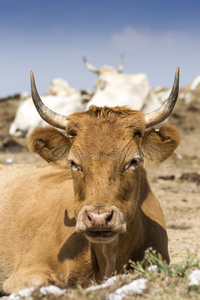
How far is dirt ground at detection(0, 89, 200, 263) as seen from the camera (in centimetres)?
768

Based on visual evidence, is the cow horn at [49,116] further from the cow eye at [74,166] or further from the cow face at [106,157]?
the cow eye at [74,166]

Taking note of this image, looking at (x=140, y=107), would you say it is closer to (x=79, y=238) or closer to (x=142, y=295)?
(x=79, y=238)

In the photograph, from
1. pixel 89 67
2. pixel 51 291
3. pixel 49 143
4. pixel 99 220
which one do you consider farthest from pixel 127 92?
pixel 51 291

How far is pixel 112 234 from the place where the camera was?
403 cm

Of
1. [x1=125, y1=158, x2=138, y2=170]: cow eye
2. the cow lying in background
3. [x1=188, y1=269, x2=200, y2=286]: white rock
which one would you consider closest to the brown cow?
[x1=125, y1=158, x2=138, y2=170]: cow eye

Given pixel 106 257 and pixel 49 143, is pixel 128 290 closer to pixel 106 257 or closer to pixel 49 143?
pixel 106 257

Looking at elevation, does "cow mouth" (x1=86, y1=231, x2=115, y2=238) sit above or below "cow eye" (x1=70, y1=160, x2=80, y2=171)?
below

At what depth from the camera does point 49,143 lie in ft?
16.5

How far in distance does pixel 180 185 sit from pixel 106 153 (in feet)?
27.5

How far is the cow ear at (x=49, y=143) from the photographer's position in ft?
16.3

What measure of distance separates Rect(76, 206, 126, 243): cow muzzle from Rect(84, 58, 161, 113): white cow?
13167 mm

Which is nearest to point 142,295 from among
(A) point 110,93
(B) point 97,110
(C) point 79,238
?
(C) point 79,238

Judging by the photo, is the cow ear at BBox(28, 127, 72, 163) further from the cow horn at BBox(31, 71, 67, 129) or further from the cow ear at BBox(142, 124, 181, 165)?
the cow ear at BBox(142, 124, 181, 165)

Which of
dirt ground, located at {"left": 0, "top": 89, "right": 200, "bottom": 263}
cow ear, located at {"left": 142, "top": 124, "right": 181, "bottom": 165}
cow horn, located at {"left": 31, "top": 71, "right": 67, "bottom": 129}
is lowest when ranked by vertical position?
dirt ground, located at {"left": 0, "top": 89, "right": 200, "bottom": 263}
